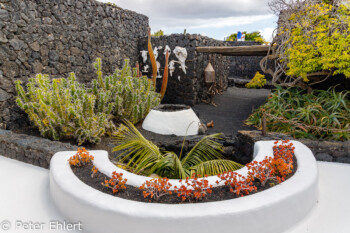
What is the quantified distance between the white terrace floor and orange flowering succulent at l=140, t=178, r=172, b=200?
2.77 feet

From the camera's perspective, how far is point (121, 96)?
5664mm

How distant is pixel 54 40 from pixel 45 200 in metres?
4.19

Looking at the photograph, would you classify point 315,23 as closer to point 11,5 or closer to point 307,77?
point 307,77

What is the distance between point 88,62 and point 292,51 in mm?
4934

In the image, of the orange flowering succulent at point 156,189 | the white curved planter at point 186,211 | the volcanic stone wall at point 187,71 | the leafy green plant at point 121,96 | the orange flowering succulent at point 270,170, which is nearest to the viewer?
the white curved planter at point 186,211

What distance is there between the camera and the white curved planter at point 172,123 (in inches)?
216

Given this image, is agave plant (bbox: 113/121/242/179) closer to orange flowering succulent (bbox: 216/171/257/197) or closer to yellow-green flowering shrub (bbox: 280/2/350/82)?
orange flowering succulent (bbox: 216/171/257/197)

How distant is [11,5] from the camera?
185 inches

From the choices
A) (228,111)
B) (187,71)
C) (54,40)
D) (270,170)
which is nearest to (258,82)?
(228,111)

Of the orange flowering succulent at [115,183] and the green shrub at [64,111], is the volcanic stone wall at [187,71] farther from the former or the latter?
the orange flowering succulent at [115,183]

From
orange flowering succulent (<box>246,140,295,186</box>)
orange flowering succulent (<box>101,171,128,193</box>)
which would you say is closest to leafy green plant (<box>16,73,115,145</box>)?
orange flowering succulent (<box>101,171,128,193</box>)

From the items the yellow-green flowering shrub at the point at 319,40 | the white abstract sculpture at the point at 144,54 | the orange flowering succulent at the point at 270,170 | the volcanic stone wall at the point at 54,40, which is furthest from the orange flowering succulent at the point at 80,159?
the white abstract sculpture at the point at 144,54

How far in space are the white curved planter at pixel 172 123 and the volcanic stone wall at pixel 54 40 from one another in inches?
94.1

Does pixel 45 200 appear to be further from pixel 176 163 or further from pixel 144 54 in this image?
pixel 144 54
